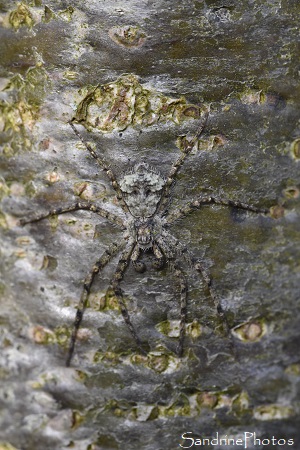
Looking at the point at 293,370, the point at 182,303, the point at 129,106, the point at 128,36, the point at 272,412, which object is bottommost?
the point at 272,412

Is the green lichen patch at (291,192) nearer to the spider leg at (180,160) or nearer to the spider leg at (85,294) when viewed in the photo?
the spider leg at (180,160)

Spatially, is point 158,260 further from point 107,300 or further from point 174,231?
point 107,300

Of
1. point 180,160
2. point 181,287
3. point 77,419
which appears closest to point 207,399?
point 181,287

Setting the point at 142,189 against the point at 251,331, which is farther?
the point at 142,189

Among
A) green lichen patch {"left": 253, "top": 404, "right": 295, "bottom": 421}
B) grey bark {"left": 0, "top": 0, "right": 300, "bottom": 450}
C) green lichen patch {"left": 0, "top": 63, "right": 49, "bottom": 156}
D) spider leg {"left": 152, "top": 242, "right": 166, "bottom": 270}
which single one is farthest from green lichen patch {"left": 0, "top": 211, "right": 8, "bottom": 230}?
green lichen patch {"left": 253, "top": 404, "right": 295, "bottom": 421}

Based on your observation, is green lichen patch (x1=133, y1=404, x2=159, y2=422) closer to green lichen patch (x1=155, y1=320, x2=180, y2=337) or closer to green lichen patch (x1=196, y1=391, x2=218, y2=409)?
green lichen patch (x1=196, y1=391, x2=218, y2=409)

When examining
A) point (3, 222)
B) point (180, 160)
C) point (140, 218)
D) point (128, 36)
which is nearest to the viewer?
point (128, 36)

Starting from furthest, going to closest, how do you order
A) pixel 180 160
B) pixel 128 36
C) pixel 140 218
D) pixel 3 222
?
pixel 140 218 → pixel 3 222 → pixel 180 160 → pixel 128 36
